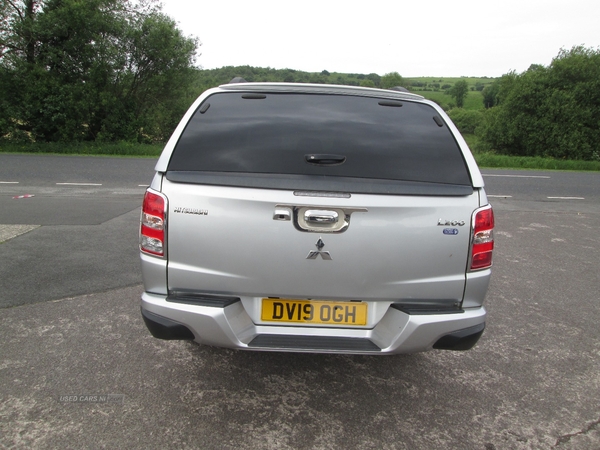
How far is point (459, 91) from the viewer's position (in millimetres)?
85188

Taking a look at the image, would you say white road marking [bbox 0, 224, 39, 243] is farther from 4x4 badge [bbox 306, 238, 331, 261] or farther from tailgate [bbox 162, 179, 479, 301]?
4x4 badge [bbox 306, 238, 331, 261]

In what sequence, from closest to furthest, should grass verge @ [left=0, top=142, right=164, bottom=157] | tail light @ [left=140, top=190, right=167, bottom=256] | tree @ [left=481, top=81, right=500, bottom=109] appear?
tail light @ [left=140, top=190, right=167, bottom=256] < grass verge @ [left=0, top=142, right=164, bottom=157] < tree @ [left=481, top=81, right=500, bottom=109]

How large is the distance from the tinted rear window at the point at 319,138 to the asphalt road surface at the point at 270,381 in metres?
1.41

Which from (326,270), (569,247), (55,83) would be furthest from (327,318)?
(55,83)

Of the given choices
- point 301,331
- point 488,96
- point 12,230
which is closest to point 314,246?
point 301,331

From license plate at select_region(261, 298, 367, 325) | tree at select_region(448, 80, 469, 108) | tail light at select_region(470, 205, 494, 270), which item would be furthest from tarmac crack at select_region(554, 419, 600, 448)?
tree at select_region(448, 80, 469, 108)

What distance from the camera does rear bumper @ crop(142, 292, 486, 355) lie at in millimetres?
2475

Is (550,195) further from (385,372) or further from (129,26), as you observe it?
(129,26)

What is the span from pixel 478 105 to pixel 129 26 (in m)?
79.4

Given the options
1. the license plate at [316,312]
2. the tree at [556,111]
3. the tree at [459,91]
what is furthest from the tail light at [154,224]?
the tree at [459,91]

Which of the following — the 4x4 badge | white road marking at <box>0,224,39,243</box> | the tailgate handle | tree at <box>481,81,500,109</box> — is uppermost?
tree at <box>481,81,500,109</box>

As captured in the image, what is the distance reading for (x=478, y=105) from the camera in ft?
285

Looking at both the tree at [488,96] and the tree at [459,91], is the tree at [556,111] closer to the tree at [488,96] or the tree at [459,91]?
the tree at [488,96]

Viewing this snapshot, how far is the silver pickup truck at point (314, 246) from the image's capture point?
95.6 inches
